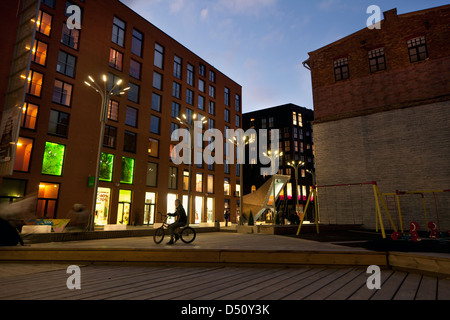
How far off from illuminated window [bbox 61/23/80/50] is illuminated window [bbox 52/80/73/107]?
382 centimetres

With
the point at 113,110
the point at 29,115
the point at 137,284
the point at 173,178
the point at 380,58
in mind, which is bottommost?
the point at 137,284

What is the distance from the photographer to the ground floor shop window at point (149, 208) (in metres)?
28.7

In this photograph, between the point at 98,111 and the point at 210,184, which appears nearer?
the point at 98,111

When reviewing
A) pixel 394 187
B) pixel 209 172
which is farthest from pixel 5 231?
pixel 209 172

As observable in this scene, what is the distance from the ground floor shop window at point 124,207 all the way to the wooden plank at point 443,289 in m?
25.9

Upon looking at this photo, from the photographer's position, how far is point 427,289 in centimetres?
418

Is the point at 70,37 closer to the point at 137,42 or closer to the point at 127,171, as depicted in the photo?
the point at 137,42

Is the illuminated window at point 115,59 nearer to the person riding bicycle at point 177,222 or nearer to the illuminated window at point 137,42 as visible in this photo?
the illuminated window at point 137,42

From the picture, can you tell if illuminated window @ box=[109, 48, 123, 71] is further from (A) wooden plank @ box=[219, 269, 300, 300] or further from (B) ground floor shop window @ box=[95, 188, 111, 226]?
(A) wooden plank @ box=[219, 269, 300, 300]

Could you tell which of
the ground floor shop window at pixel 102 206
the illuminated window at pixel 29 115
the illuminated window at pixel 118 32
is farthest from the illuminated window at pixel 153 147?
the illuminated window at pixel 29 115

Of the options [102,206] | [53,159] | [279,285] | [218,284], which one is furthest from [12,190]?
[279,285]

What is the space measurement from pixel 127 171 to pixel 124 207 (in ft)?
12.1

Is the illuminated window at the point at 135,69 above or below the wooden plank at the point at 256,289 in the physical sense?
above

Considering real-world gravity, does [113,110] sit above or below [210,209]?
above
